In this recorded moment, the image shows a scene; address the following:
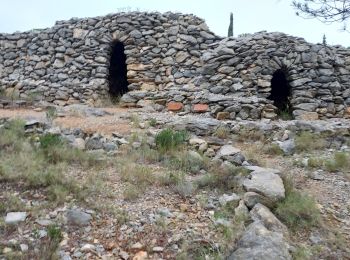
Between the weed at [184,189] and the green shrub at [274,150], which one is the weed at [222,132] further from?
the weed at [184,189]

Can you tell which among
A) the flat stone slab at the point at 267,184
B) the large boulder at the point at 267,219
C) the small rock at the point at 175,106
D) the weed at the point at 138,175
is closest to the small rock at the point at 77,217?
the weed at the point at 138,175

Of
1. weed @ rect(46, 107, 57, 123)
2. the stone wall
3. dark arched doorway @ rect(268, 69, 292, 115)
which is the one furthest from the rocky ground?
the stone wall

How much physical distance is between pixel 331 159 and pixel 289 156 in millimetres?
624

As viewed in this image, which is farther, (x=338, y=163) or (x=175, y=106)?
(x=175, y=106)

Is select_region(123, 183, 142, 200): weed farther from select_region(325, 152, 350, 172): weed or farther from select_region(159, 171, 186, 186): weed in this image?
select_region(325, 152, 350, 172): weed

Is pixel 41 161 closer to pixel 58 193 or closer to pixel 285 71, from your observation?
pixel 58 193

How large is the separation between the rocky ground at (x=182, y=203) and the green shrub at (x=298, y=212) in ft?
0.04

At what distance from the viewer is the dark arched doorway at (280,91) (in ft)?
32.8

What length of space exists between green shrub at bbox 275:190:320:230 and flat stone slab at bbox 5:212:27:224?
254 cm

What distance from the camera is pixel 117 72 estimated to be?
39.8 ft

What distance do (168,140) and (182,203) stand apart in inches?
76.8

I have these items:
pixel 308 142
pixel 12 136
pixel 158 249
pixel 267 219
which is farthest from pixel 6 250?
pixel 308 142

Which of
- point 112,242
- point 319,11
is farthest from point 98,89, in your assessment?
point 112,242

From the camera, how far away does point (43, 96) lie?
1059 cm
